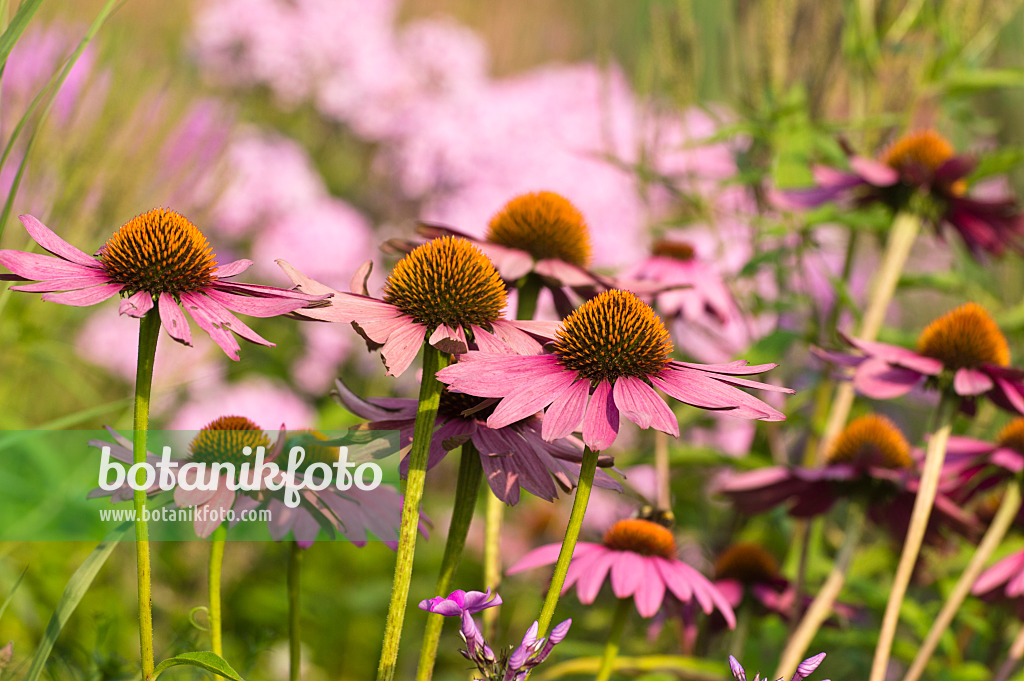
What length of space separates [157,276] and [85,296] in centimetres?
4

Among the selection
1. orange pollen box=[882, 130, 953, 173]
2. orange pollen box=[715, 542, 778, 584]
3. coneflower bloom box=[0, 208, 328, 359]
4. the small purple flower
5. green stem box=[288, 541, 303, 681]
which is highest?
orange pollen box=[882, 130, 953, 173]

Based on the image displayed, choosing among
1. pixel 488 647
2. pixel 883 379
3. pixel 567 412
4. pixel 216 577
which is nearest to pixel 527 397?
pixel 567 412

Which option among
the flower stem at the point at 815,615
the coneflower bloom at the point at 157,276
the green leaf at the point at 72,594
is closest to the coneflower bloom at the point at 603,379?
the coneflower bloom at the point at 157,276

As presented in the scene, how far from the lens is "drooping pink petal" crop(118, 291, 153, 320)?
0.44 metres

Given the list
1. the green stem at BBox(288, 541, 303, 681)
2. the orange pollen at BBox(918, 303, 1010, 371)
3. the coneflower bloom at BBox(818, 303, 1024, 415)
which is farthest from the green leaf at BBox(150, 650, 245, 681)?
the orange pollen at BBox(918, 303, 1010, 371)

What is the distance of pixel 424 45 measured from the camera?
8.47ft

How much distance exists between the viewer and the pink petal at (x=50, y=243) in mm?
494

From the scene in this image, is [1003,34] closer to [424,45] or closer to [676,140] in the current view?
[676,140]

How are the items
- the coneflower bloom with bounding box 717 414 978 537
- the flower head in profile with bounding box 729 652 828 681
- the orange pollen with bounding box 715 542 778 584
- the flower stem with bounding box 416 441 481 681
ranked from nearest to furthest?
the flower head in profile with bounding box 729 652 828 681, the flower stem with bounding box 416 441 481 681, the coneflower bloom with bounding box 717 414 978 537, the orange pollen with bounding box 715 542 778 584

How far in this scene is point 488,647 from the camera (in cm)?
47

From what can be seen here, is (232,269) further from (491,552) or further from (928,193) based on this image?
(928,193)

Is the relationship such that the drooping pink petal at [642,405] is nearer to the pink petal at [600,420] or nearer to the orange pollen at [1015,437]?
the pink petal at [600,420]

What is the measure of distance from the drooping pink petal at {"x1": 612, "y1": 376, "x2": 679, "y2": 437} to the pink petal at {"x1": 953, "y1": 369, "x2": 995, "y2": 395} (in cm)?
38

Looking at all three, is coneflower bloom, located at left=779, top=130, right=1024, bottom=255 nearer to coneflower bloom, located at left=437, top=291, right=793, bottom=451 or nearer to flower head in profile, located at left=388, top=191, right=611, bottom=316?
flower head in profile, located at left=388, top=191, right=611, bottom=316
